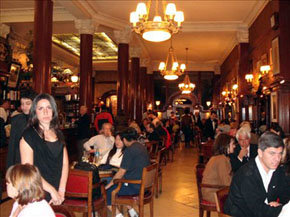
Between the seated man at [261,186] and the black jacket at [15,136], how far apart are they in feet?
6.96

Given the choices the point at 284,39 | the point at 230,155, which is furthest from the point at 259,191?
the point at 284,39

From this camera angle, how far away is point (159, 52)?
59.7 feet

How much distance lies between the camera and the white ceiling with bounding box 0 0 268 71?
10.3 m

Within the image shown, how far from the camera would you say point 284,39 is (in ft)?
27.1

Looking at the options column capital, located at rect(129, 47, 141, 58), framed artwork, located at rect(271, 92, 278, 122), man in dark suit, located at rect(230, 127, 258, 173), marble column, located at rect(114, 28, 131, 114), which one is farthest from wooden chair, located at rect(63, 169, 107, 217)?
column capital, located at rect(129, 47, 141, 58)

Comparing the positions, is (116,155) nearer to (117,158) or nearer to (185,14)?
(117,158)

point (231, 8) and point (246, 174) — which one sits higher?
point (231, 8)

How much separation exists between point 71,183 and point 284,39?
715cm

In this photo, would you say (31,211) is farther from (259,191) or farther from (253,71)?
(253,71)

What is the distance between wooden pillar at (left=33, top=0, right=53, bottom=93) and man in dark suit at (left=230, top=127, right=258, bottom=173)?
4.87 meters

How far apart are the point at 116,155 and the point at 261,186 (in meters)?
2.93

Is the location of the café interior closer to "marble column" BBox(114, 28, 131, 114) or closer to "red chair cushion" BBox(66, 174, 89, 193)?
"marble column" BBox(114, 28, 131, 114)

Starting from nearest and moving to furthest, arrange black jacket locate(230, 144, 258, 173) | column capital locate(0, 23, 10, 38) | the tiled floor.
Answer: black jacket locate(230, 144, 258, 173) → the tiled floor → column capital locate(0, 23, 10, 38)

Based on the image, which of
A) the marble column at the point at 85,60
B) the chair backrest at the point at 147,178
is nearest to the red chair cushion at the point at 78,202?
the chair backrest at the point at 147,178
